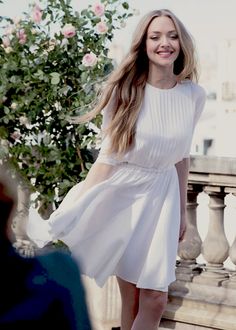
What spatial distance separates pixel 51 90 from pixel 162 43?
1.78m

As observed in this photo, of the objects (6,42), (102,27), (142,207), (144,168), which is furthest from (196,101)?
(6,42)

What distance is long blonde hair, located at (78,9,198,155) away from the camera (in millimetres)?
3879

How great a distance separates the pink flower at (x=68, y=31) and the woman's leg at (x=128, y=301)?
1865mm

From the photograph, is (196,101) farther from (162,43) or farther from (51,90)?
(51,90)

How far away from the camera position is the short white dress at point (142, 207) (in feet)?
12.9

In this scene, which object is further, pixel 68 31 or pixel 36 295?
pixel 68 31

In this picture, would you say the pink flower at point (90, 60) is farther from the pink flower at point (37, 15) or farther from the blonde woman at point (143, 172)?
Result: the blonde woman at point (143, 172)

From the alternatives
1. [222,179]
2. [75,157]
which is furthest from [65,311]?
[75,157]

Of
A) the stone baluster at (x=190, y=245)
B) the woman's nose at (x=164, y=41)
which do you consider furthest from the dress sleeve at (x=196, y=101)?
the stone baluster at (x=190, y=245)

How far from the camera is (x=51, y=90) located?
18.5ft

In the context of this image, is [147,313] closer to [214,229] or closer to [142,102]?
[142,102]

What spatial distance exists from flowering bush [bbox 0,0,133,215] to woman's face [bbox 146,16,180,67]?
5.11ft

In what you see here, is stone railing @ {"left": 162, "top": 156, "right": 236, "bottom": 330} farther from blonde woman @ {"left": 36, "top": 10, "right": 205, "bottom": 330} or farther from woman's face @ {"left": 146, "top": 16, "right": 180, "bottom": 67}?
woman's face @ {"left": 146, "top": 16, "right": 180, "bottom": 67}

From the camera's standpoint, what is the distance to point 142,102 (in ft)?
12.9
